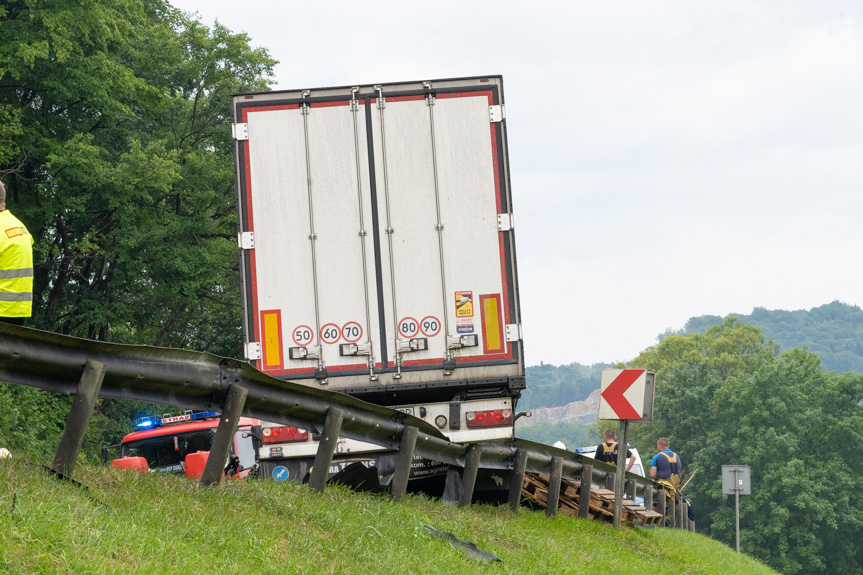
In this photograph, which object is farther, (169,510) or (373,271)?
(373,271)

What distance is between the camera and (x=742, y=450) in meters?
70.9

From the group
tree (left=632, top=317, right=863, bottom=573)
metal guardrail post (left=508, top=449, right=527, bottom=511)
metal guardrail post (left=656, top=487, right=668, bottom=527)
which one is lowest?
tree (left=632, top=317, right=863, bottom=573)

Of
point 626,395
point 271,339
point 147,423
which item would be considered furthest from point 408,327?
point 147,423

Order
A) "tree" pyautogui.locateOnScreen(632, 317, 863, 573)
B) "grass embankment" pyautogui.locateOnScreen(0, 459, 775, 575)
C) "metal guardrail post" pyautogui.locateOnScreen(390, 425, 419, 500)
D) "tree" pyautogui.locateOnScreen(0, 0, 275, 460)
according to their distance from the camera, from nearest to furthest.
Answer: "grass embankment" pyautogui.locateOnScreen(0, 459, 775, 575) → "metal guardrail post" pyautogui.locateOnScreen(390, 425, 419, 500) → "tree" pyautogui.locateOnScreen(0, 0, 275, 460) → "tree" pyautogui.locateOnScreen(632, 317, 863, 573)

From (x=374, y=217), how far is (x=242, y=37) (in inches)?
860

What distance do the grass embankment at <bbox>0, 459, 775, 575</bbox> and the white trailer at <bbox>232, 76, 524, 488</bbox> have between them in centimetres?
235

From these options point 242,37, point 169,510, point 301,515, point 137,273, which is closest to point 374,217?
point 301,515

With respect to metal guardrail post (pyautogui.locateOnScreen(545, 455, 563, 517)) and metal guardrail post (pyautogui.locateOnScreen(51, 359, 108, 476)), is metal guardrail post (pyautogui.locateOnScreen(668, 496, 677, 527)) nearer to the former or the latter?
metal guardrail post (pyautogui.locateOnScreen(545, 455, 563, 517))

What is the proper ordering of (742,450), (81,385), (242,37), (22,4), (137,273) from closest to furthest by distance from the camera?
1. (81,385)
2. (22,4)
3. (137,273)
4. (242,37)
5. (742,450)

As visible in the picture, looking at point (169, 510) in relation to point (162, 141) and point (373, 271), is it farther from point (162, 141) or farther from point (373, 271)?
point (162, 141)

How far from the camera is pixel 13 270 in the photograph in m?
6.14

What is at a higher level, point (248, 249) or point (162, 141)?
point (162, 141)

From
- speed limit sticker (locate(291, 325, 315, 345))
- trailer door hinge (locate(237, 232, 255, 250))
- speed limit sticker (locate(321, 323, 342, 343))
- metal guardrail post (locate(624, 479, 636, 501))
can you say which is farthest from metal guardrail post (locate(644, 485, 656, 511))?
trailer door hinge (locate(237, 232, 255, 250))

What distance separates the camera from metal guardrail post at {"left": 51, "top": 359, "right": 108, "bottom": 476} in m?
5.57
